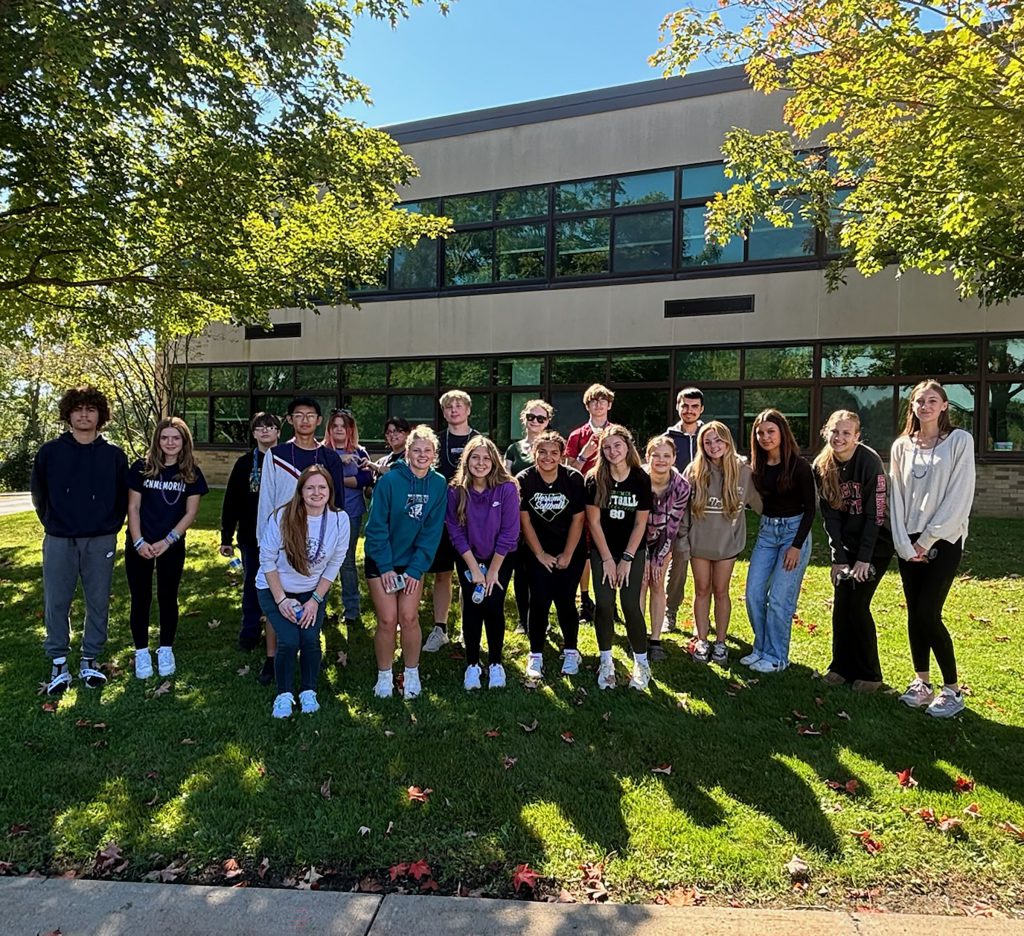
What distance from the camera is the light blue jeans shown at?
488 centimetres

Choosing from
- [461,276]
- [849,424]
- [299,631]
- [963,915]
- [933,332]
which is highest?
[461,276]

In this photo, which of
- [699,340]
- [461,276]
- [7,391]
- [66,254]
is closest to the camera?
[66,254]

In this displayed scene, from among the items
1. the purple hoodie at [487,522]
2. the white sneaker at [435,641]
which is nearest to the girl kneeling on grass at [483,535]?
the purple hoodie at [487,522]

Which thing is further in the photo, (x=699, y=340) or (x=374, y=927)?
(x=699, y=340)

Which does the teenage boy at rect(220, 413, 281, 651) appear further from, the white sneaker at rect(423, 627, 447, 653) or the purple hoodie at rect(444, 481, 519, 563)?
the purple hoodie at rect(444, 481, 519, 563)

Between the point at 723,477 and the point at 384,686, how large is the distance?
2.82 meters

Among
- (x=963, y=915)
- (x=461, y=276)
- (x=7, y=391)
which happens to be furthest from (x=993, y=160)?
(x=7, y=391)

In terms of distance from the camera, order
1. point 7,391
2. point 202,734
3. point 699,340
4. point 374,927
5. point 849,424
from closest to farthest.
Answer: point 374,927 → point 202,734 → point 849,424 → point 699,340 → point 7,391

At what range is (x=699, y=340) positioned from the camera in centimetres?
A: 1373

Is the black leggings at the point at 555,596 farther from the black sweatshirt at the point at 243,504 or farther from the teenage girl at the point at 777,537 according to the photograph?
the black sweatshirt at the point at 243,504

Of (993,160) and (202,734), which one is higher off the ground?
(993,160)

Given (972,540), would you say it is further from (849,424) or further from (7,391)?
(7,391)

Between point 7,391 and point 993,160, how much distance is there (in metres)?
41.5

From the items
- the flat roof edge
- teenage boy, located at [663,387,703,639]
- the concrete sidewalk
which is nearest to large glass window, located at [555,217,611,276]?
the flat roof edge
